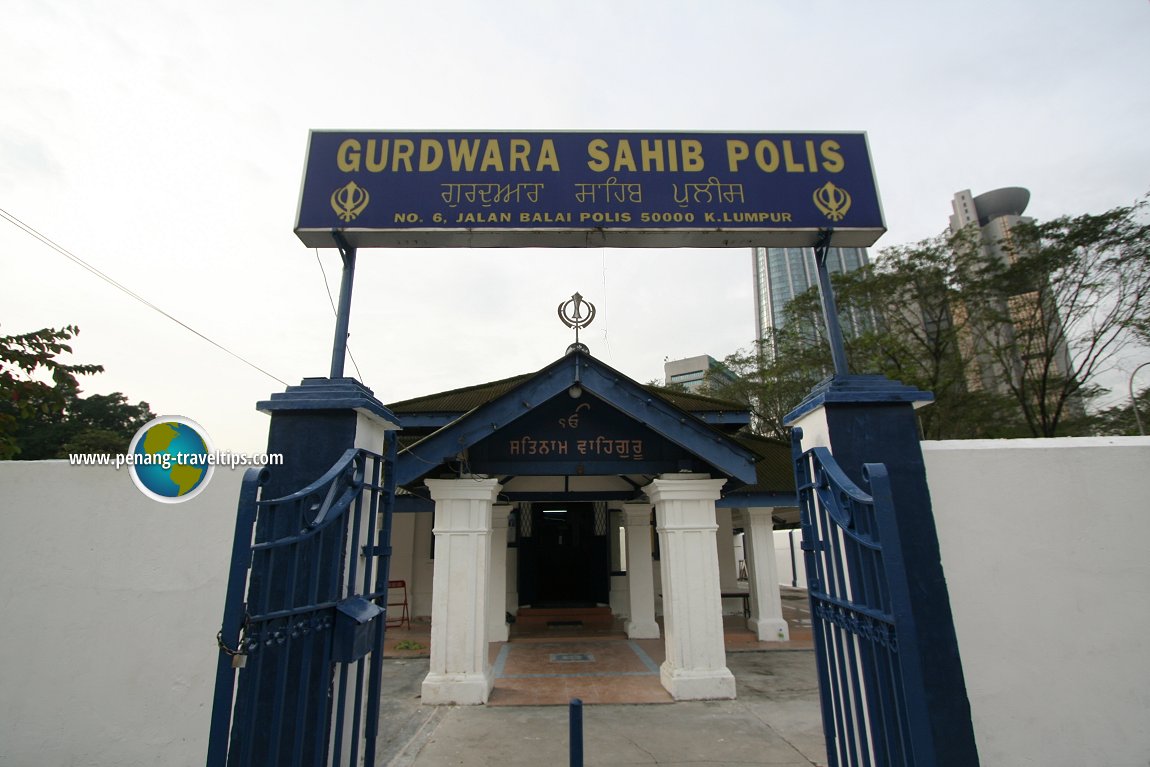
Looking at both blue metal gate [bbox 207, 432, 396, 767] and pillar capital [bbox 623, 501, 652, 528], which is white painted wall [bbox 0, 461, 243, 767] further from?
pillar capital [bbox 623, 501, 652, 528]

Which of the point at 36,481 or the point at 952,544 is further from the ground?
the point at 36,481

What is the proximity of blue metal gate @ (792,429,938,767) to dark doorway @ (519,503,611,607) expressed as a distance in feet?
37.3

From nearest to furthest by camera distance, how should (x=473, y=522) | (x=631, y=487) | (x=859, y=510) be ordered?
1. (x=859, y=510)
2. (x=473, y=522)
3. (x=631, y=487)

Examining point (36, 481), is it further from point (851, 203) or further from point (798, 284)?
point (798, 284)

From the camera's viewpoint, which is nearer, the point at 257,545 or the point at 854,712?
the point at 257,545

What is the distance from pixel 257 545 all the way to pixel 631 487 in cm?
836

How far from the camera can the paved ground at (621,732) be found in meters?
5.30

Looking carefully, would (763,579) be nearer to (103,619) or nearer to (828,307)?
(828,307)

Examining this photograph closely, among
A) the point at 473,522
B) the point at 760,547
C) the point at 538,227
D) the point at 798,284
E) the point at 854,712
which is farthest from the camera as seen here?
the point at 798,284

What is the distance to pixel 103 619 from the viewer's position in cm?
430

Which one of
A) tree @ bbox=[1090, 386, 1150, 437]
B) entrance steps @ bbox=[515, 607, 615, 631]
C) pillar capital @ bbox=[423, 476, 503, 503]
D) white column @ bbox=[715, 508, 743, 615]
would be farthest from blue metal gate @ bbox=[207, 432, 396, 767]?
tree @ bbox=[1090, 386, 1150, 437]

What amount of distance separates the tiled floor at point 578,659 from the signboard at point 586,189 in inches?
196

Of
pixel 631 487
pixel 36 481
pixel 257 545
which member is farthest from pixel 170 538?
pixel 631 487

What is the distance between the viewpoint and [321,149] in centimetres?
443
